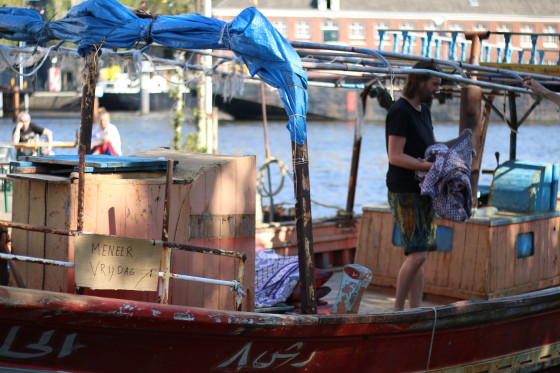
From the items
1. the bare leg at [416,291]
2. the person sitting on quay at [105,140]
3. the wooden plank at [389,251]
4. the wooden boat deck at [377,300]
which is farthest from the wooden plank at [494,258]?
the person sitting on quay at [105,140]

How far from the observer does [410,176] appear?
673 cm

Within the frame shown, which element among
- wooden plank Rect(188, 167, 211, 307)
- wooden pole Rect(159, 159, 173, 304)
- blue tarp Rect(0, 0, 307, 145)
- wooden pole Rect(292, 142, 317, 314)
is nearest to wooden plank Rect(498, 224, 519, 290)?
wooden pole Rect(292, 142, 317, 314)

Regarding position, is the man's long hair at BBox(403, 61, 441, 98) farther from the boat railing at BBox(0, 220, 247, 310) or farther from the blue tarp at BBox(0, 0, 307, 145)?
the boat railing at BBox(0, 220, 247, 310)

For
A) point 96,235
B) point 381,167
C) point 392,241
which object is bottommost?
point 381,167

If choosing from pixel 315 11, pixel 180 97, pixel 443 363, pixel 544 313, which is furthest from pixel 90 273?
pixel 315 11

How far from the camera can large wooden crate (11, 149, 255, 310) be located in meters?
5.79

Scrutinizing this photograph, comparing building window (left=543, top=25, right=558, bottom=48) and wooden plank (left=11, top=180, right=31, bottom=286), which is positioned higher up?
building window (left=543, top=25, right=558, bottom=48)

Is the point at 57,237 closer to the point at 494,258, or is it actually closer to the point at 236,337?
the point at 236,337

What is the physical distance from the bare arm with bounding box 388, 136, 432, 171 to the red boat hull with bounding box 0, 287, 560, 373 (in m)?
1.04

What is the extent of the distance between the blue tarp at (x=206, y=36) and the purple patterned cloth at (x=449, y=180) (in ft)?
3.33

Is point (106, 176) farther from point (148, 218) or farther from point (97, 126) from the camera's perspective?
point (97, 126)

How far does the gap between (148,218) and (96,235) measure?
1.96ft

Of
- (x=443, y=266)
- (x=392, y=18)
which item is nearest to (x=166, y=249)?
(x=443, y=266)

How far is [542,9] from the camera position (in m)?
56.8
